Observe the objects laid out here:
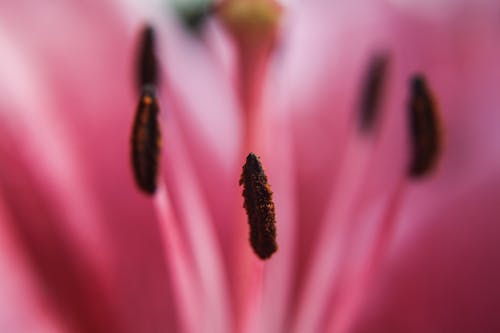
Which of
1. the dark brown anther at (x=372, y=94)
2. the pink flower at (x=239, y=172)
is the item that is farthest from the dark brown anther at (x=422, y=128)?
the dark brown anther at (x=372, y=94)

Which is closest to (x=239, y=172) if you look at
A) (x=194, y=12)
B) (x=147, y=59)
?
(x=147, y=59)

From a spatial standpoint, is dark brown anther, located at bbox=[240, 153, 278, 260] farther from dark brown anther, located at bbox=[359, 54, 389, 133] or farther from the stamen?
the stamen

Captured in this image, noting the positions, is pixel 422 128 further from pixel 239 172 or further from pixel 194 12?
pixel 194 12

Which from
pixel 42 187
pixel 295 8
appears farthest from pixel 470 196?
pixel 42 187

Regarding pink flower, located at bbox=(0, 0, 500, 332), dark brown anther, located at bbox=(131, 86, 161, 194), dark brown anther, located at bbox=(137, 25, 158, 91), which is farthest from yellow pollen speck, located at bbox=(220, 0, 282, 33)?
dark brown anther, located at bbox=(131, 86, 161, 194)

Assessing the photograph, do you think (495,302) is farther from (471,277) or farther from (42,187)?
(42,187)
